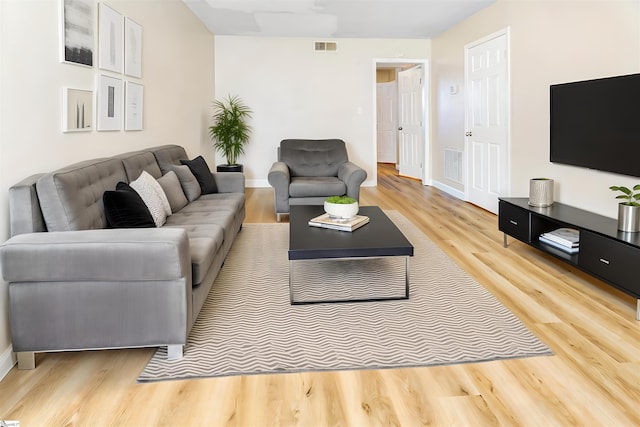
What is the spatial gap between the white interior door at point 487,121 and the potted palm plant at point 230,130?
3.23 metres

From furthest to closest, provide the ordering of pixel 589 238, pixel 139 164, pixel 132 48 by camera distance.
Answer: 1. pixel 132 48
2. pixel 139 164
3. pixel 589 238

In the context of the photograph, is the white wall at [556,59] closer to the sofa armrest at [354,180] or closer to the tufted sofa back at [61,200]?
the sofa armrest at [354,180]

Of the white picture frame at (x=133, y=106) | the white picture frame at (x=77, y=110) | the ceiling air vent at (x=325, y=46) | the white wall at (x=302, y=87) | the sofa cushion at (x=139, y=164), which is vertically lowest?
the sofa cushion at (x=139, y=164)

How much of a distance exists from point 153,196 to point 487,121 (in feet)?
13.2

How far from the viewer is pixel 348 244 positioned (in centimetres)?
294

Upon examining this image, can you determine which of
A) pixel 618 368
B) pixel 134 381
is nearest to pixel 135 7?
pixel 134 381

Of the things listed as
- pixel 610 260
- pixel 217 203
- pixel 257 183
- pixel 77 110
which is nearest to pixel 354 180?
pixel 217 203

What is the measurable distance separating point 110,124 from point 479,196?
431cm

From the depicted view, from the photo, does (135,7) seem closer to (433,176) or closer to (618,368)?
(618,368)

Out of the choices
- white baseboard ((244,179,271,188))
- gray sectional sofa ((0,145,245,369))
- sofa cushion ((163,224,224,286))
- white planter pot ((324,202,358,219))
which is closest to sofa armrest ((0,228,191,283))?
gray sectional sofa ((0,145,245,369))

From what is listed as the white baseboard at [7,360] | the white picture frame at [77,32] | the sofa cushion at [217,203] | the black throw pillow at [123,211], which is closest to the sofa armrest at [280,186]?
the sofa cushion at [217,203]

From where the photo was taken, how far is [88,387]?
Answer: 204 centimetres

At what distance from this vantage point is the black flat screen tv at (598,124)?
318 centimetres

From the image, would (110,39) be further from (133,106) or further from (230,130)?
(230,130)
